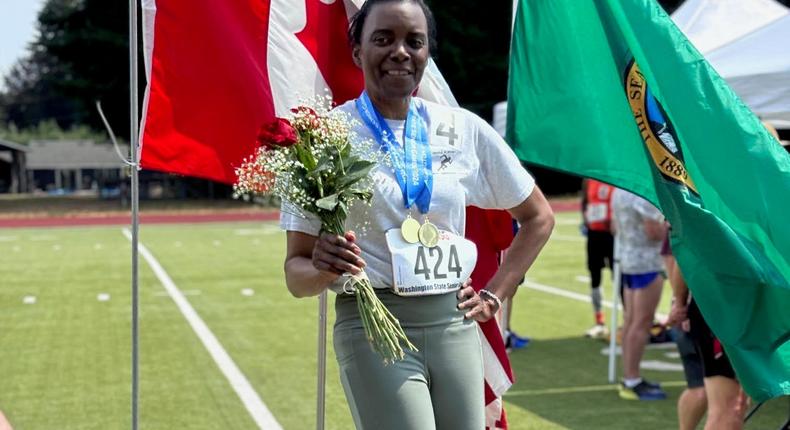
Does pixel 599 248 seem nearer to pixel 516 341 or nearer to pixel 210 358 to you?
pixel 516 341

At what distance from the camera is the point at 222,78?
4414mm

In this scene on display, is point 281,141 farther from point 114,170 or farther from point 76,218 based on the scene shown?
point 114,170

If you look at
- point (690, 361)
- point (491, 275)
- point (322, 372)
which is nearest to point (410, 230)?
point (491, 275)

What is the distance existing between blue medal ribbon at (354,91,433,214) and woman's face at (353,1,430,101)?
0.08 meters

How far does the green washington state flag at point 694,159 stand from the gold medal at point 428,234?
1.61 m

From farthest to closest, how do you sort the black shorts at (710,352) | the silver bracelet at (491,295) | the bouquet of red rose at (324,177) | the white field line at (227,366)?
the white field line at (227,366)
the black shorts at (710,352)
the silver bracelet at (491,295)
the bouquet of red rose at (324,177)

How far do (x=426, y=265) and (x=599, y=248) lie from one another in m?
7.61

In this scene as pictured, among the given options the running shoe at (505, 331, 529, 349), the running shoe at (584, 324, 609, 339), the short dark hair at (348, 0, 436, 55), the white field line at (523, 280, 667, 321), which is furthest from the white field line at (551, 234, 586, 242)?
the short dark hair at (348, 0, 436, 55)

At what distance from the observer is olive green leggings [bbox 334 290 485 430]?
2877 millimetres

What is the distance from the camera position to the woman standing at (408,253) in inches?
115

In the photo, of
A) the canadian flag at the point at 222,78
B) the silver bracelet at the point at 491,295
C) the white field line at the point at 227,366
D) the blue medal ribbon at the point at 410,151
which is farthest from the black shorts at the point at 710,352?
the white field line at the point at 227,366

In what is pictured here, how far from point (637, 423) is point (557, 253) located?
1267cm

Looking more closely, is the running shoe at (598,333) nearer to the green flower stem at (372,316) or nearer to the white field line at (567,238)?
the green flower stem at (372,316)

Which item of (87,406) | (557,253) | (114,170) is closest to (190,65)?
(87,406)
